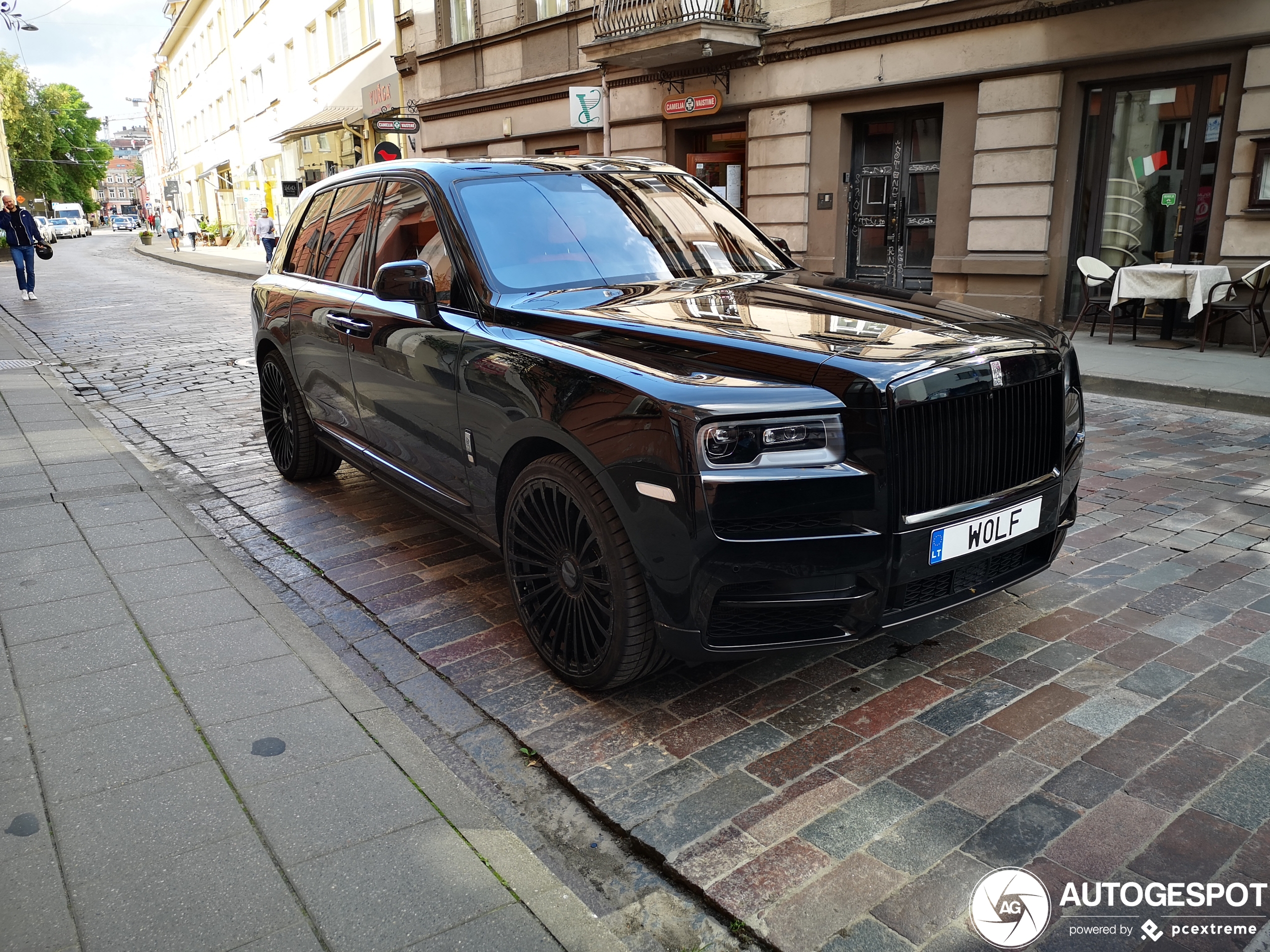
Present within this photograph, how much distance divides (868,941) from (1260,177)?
11.0 m

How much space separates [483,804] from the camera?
8.86 feet

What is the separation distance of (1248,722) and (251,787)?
3.03 meters

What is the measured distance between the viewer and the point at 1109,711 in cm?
308

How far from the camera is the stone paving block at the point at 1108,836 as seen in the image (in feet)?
7.77

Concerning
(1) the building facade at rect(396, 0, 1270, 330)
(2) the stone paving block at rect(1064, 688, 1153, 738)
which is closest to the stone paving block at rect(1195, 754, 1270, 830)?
(2) the stone paving block at rect(1064, 688, 1153, 738)

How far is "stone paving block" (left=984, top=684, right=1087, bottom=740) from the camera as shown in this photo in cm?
301

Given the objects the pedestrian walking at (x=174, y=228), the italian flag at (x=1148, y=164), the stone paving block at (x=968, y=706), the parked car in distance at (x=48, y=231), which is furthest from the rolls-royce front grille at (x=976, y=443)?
the parked car in distance at (x=48, y=231)

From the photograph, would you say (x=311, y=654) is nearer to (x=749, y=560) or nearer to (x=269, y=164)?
(x=749, y=560)

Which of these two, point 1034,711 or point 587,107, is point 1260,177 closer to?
point 1034,711

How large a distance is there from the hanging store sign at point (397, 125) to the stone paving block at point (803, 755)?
15586mm

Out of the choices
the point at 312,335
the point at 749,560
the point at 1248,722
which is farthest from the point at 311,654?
the point at 1248,722

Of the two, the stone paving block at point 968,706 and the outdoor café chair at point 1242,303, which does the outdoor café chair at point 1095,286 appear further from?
the stone paving block at point 968,706

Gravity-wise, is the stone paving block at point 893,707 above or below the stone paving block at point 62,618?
below

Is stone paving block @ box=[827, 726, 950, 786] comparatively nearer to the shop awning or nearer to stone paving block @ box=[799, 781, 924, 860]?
stone paving block @ box=[799, 781, 924, 860]
